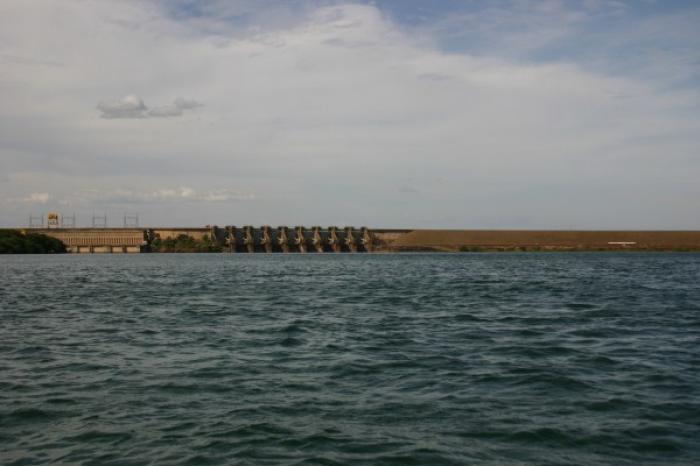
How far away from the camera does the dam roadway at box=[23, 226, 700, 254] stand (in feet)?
600

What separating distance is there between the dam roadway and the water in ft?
506

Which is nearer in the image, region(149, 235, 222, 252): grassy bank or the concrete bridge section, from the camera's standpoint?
region(149, 235, 222, 252): grassy bank

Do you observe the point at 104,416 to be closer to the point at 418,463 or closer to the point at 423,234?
the point at 418,463

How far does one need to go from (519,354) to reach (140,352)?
9747 millimetres

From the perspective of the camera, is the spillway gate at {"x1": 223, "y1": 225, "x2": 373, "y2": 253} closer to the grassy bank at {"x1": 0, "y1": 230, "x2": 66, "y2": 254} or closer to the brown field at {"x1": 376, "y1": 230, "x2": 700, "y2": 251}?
the brown field at {"x1": 376, "y1": 230, "x2": 700, "y2": 251}

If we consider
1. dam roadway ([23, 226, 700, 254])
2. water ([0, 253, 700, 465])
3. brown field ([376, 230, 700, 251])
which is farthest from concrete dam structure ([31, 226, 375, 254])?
water ([0, 253, 700, 465])

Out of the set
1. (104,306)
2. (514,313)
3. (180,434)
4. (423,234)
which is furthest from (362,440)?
(423,234)

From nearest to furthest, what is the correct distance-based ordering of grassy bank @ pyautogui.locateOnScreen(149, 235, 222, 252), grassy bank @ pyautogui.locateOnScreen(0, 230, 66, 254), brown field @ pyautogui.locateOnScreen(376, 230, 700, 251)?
grassy bank @ pyautogui.locateOnScreen(0, 230, 66, 254)
grassy bank @ pyautogui.locateOnScreen(149, 235, 222, 252)
brown field @ pyautogui.locateOnScreen(376, 230, 700, 251)

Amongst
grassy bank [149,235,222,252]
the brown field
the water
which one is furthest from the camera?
the brown field

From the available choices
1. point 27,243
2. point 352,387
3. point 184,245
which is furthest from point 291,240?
point 352,387

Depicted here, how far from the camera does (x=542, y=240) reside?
191750mm

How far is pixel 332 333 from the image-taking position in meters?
23.0

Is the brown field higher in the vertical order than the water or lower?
higher

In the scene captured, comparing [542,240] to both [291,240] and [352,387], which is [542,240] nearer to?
[291,240]
